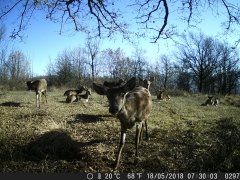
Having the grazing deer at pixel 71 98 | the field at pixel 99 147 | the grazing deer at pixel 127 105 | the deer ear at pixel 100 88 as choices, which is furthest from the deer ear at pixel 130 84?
the grazing deer at pixel 71 98

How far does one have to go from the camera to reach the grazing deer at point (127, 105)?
8188mm

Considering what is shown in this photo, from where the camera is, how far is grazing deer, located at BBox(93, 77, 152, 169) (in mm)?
8188

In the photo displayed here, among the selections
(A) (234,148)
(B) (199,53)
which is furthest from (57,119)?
(B) (199,53)

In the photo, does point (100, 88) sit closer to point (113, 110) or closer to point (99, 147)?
point (113, 110)

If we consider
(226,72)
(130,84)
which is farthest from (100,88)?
(226,72)

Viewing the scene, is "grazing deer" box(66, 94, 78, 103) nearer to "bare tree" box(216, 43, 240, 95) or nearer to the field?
the field

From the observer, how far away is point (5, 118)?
540 inches

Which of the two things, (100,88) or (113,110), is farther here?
(100,88)

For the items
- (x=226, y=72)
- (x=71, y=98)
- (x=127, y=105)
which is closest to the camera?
(x=127, y=105)

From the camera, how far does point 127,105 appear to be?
8969 millimetres

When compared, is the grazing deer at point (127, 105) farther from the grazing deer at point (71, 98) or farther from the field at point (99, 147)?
the grazing deer at point (71, 98)

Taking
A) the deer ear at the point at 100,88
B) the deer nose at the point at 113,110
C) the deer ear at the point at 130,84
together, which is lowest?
the deer nose at the point at 113,110

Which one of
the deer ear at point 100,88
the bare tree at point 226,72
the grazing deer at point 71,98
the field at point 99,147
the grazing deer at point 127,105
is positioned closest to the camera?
the grazing deer at point 127,105

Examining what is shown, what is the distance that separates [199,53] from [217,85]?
405 inches
